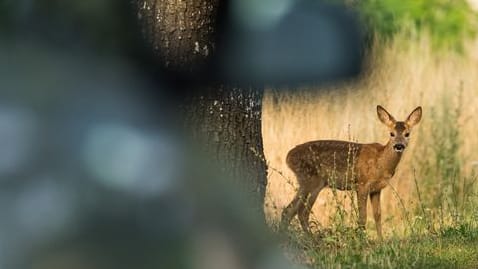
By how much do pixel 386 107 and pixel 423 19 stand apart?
3.13 metres

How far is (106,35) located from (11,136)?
0.41 metres

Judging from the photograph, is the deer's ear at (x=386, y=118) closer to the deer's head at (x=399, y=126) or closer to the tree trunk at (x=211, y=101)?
the deer's head at (x=399, y=126)

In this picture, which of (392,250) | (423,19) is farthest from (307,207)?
(423,19)

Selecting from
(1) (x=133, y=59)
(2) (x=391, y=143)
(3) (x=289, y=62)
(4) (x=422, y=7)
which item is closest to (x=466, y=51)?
(4) (x=422, y=7)

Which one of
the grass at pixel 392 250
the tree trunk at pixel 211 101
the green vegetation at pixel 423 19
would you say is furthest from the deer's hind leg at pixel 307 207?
the green vegetation at pixel 423 19

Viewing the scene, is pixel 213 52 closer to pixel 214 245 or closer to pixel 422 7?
pixel 214 245

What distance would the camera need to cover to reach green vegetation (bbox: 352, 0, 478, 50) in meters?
13.9

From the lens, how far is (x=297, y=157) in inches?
388

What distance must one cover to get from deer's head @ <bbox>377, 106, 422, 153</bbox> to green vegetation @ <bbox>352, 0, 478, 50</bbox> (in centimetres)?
389

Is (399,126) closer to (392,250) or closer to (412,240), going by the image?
(412,240)

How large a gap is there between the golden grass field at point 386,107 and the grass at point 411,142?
0.4 inches

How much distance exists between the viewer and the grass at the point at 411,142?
8.25 m

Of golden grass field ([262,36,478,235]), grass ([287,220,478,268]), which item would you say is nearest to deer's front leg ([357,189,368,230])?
golden grass field ([262,36,478,235])

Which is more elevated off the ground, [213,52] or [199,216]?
[213,52]
